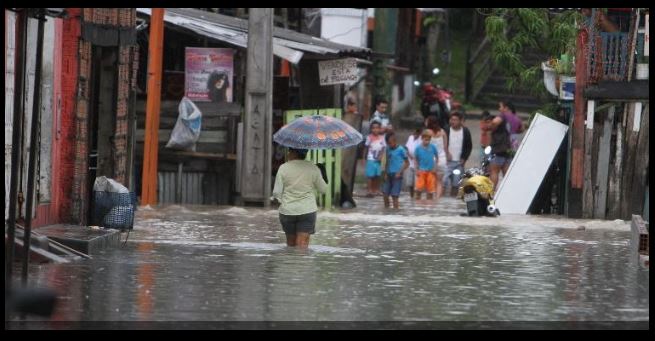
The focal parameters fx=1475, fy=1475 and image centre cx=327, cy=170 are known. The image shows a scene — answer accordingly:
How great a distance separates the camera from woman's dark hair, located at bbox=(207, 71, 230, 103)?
971 inches

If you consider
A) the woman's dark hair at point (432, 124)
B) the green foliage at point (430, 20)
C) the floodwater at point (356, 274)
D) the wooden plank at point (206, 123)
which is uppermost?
the green foliage at point (430, 20)

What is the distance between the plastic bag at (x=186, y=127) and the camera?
947 inches

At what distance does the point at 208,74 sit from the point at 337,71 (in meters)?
2.39

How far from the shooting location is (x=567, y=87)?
23.2 meters

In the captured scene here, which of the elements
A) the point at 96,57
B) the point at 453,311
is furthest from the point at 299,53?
the point at 453,311

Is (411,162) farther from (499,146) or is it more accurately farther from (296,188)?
(296,188)

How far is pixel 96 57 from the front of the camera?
18.6 metres

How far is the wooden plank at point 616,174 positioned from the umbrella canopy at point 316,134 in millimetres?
6047

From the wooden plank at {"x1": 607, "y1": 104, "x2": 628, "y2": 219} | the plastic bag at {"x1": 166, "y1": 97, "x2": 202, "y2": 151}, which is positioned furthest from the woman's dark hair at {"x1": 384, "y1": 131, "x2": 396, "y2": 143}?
the wooden plank at {"x1": 607, "y1": 104, "x2": 628, "y2": 219}

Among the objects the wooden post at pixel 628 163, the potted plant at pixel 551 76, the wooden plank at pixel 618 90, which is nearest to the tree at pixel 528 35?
the potted plant at pixel 551 76

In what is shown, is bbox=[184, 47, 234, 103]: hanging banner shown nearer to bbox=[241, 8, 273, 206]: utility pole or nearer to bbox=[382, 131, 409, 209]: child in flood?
bbox=[241, 8, 273, 206]: utility pole

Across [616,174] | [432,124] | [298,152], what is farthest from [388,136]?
[298,152]

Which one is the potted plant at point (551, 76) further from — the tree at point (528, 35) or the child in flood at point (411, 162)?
the child in flood at point (411, 162)
